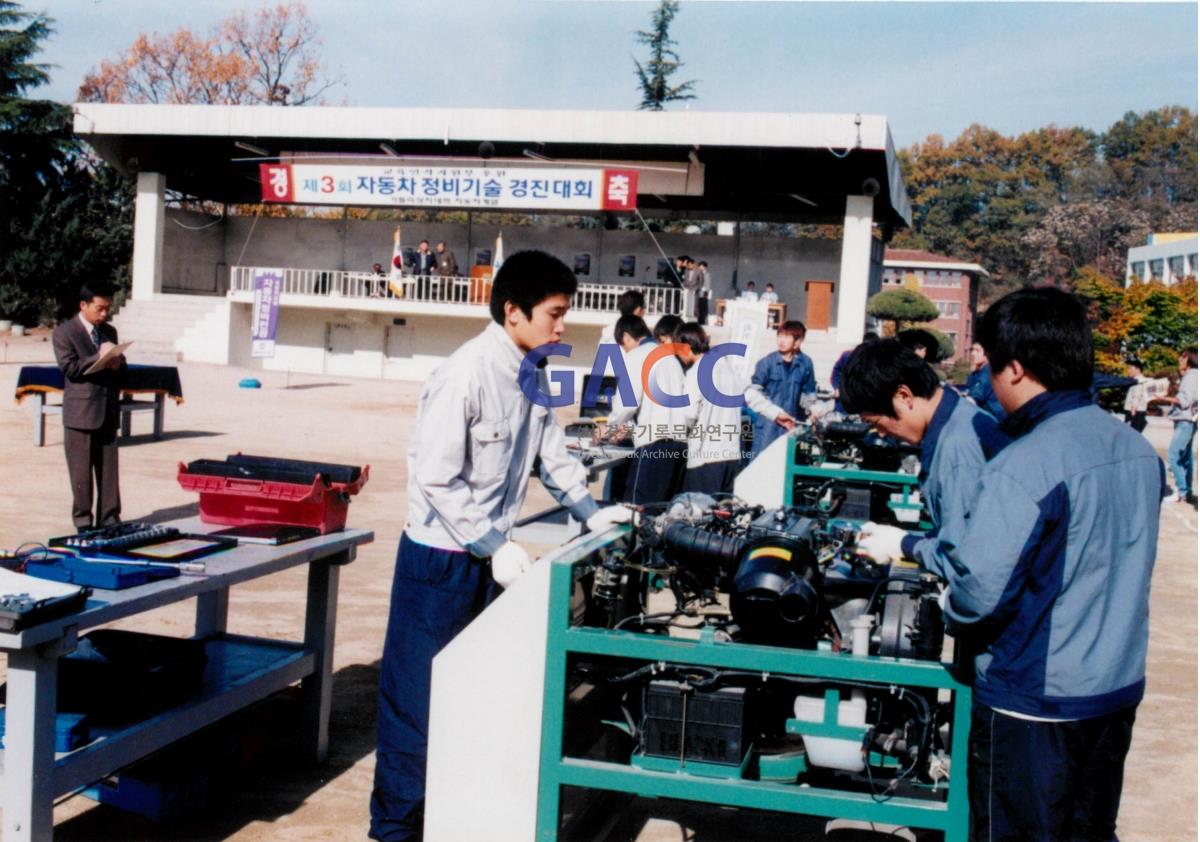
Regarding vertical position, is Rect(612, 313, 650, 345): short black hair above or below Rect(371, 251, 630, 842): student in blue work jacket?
above

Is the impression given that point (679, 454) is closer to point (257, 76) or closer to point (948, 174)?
point (257, 76)

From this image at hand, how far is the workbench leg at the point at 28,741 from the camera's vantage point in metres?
2.97

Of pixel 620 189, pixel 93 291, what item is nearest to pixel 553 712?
pixel 93 291

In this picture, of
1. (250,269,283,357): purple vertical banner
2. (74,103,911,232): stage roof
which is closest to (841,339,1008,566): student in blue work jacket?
(74,103,911,232): stage roof

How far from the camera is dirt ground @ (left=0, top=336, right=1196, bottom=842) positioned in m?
3.81

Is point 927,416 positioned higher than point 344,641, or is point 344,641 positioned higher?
point 927,416

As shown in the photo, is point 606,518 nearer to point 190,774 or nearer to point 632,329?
point 190,774

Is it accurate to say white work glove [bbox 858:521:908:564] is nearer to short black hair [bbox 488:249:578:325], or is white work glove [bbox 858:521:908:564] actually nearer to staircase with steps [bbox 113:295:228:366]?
short black hair [bbox 488:249:578:325]

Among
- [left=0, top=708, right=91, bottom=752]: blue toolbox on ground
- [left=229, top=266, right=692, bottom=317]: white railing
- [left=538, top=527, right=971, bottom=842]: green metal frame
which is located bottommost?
[left=0, top=708, right=91, bottom=752]: blue toolbox on ground

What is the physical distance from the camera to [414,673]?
11.0 ft

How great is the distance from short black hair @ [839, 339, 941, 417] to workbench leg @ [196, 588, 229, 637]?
2624 mm

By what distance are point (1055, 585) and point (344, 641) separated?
4080 millimetres

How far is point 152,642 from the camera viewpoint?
153 inches

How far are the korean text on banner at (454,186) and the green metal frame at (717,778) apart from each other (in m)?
22.7
